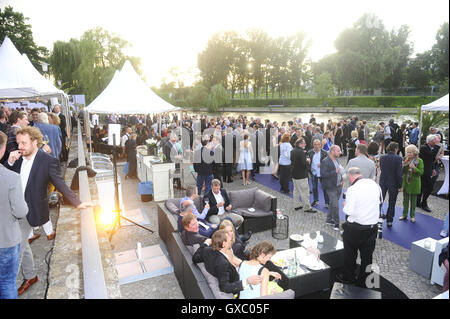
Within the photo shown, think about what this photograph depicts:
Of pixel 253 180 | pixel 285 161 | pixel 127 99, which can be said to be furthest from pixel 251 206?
pixel 127 99

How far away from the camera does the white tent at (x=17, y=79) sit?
693 centimetres

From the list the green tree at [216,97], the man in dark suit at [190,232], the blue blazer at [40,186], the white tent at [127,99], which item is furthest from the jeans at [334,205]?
the green tree at [216,97]

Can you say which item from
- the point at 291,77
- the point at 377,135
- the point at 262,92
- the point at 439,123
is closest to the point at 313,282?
the point at 377,135

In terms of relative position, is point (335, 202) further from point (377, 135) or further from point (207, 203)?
point (377, 135)

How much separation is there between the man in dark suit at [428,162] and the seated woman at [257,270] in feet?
19.0

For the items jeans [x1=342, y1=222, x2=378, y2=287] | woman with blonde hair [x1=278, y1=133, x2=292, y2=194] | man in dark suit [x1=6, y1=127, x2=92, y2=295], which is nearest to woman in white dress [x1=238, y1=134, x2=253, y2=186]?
woman with blonde hair [x1=278, y1=133, x2=292, y2=194]

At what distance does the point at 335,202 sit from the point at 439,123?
8690 millimetres

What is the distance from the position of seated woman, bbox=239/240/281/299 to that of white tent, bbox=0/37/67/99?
6.35m

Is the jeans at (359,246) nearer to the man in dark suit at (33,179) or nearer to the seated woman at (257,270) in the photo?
the seated woman at (257,270)

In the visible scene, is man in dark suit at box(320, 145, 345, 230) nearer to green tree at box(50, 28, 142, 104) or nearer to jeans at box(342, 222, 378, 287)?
jeans at box(342, 222, 378, 287)

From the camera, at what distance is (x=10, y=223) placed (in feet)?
8.02

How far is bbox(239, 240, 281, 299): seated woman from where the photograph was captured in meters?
3.17

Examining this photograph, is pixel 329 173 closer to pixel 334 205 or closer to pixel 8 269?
pixel 334 205

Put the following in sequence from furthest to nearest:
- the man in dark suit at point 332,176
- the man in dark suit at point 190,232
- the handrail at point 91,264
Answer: the man in dark suit at point 332,176, the man in dark suit at point 190,232, the handrail at point 91,264
